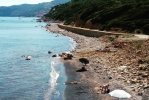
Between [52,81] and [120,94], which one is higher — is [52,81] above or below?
below

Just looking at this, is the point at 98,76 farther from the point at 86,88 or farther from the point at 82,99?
the point at 82,99

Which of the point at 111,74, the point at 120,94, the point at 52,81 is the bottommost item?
the point at 52,81

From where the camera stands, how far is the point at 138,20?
233 ft

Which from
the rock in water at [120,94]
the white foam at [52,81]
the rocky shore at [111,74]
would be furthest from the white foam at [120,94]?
the white foam at [52,81]

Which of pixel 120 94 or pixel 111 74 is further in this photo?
pixel 111 74

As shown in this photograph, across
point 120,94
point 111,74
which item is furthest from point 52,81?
point 120,94

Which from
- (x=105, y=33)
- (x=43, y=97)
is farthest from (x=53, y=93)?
Result: (x=105, y=33)

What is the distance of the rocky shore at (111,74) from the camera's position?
1010 inches

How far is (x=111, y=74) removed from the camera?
105 ft

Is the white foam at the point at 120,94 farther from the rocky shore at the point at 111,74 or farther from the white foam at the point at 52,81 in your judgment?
the white foam at the point at 52,81

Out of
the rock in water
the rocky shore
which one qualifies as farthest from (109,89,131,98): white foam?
the rocky shore

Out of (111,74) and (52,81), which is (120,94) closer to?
(111,74)

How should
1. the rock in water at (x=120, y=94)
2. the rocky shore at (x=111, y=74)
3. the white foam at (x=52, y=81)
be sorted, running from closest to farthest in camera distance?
the rock in water at (x=120, y=94) < the rocky shore at (x=111, y=74) < the white foam at (x=52, y=81)

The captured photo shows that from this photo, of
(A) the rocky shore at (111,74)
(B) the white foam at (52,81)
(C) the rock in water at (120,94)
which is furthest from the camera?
(B) the white foam at (52,81)
